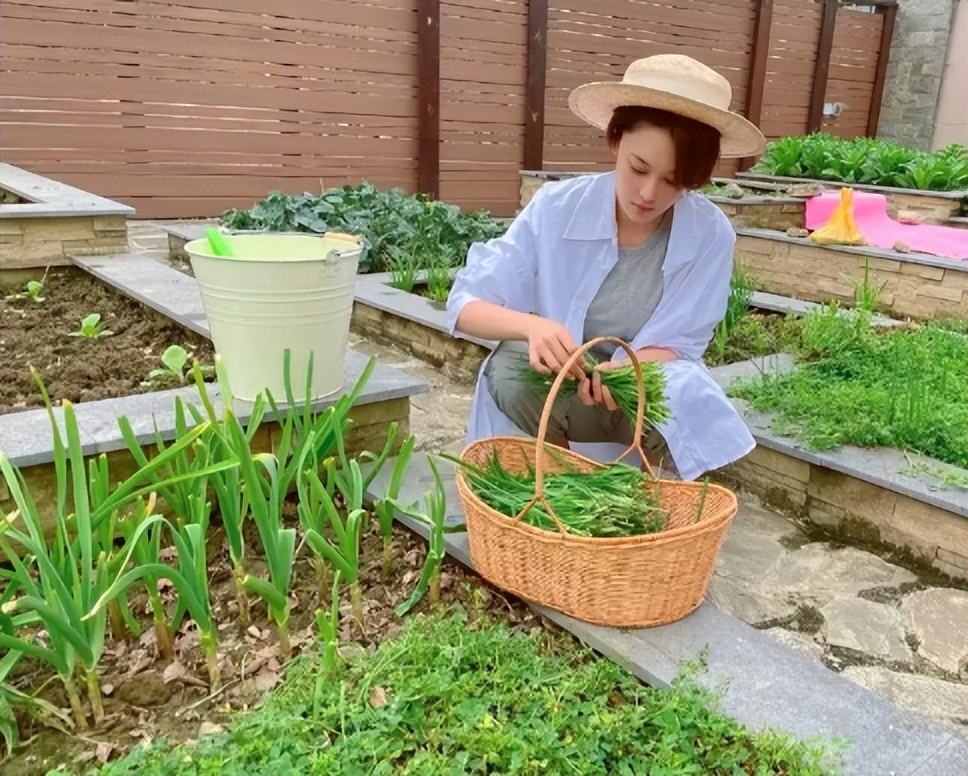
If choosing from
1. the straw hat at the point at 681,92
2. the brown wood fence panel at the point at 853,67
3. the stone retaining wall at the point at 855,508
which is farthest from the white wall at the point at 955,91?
the straw hat at the point at 681,92

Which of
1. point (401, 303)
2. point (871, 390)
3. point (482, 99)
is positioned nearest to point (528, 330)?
point (871, 390)

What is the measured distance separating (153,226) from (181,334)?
3.50 metres

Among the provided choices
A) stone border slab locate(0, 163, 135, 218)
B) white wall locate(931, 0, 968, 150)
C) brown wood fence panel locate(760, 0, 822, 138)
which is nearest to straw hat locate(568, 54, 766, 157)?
stone border slab locate(0, 163, 135, 218)

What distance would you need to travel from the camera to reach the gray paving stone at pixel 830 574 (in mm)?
2098

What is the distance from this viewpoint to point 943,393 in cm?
279

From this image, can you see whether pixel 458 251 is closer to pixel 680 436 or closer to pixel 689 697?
pixel 680 436

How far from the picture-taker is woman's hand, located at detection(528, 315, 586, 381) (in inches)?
69.8

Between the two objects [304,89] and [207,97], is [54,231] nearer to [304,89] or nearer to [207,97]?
[207,97]

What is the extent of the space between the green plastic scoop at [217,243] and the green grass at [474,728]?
1.09 m

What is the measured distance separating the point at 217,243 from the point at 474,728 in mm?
1363

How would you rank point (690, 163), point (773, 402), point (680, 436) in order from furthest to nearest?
point (773, 402) → point (680, 436) → point (690, 163)

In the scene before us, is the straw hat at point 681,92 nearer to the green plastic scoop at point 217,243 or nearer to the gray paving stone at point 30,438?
the green plastic scoop at point 217,243

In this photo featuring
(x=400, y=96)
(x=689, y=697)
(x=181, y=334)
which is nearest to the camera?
(x=689, y=697)

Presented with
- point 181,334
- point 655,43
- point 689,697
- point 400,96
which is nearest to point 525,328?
point 689,697
